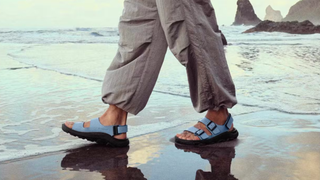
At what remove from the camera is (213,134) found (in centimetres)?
171

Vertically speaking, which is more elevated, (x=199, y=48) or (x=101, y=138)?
(x=199, y=48)

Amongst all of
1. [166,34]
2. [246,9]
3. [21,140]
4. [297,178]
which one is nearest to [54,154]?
[21,140]

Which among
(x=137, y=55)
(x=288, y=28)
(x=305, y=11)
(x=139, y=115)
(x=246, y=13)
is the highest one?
(x=137, y=55)

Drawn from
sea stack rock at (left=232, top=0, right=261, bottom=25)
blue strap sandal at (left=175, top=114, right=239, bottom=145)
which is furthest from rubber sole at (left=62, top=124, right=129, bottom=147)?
sea stack rock at (left=232, top=0, right=261, bottom=25)

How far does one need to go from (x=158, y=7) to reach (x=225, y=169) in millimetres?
606

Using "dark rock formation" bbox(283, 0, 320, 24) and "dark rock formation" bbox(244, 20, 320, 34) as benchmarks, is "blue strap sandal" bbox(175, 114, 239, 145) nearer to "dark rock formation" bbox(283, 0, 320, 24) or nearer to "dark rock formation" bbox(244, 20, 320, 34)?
"dark rock formation" bbox(244, 20, 320, 34)

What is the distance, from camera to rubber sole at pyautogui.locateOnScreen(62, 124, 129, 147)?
1.61 meters

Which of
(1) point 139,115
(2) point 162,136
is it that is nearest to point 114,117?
(2) point 162,136

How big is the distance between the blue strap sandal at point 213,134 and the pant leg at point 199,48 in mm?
98

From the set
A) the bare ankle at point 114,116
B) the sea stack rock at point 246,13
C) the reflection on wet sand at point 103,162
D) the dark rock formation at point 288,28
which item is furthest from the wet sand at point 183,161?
the sea stack rock at point 246,13

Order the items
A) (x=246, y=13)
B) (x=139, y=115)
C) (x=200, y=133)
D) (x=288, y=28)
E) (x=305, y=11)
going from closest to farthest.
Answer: (x=200, y=133), (x=139, y=115), (x=288, y=28), (x=305, y=11), (x=246, y=13)

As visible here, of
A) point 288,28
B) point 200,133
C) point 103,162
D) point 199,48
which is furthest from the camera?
point 288,28

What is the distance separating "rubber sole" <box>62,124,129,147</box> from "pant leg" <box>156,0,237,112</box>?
0.32 metres

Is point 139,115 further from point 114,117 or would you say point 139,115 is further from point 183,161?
point 183,161
